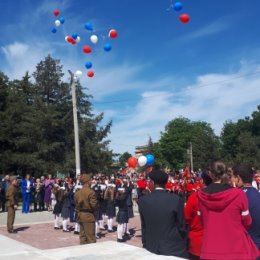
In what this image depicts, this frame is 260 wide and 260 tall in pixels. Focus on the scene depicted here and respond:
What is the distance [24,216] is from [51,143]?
19.9 metres

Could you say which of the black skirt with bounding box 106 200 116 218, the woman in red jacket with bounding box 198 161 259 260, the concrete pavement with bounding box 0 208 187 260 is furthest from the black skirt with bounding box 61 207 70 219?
the woman in red jacket with bounding box 198 161 259 260

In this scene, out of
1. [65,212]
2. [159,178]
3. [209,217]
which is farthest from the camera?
[65,212]

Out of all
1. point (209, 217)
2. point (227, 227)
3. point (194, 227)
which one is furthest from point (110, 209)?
point (227, 227)

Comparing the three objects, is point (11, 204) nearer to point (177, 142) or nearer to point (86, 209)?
point (86, 209)

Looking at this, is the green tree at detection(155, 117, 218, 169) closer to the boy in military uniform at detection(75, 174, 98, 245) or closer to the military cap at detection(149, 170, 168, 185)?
the boy in military uniform at detection(75, 174, 98, 245)

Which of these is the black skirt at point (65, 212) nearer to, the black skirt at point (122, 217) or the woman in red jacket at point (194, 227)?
the black skirt at point (122, 217)

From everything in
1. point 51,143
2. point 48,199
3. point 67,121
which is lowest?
point 48,199

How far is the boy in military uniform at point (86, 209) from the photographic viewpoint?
9.72m

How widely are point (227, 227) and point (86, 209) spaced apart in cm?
624

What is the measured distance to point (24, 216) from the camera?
63.6ft

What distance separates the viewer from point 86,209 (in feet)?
32.1

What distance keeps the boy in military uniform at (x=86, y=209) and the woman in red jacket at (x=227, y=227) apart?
590 centimetres

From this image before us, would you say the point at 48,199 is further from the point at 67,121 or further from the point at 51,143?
the point at 67,121

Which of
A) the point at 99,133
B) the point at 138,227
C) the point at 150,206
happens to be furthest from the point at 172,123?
the point at 150,206
